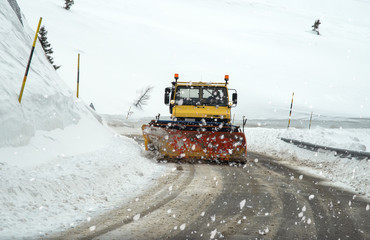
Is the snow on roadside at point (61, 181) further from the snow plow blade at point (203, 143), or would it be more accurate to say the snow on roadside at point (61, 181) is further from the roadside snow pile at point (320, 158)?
the roadside snow pile at point (320, 158)

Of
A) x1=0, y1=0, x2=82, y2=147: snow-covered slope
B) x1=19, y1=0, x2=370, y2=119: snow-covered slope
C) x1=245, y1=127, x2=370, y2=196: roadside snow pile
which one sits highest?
x1=19, y1=0, x2=370, y2=119: snow-covered slope

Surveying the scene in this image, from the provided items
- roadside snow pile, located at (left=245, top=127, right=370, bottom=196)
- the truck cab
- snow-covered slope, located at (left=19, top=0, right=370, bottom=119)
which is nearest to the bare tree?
snow-covered slope, located at (left=19, top=0, right=370, bottom=119)

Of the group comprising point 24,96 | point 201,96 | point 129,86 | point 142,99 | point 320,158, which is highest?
point 129,86

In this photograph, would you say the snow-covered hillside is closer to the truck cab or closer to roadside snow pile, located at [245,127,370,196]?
roadside snow pile, located at [245,127,370,196]

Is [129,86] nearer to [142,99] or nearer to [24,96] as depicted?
[142,99]

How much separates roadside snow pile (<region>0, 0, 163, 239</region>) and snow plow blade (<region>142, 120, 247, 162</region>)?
0.86 meters

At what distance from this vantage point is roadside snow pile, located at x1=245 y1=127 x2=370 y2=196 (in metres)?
7.60

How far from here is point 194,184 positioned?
681cm

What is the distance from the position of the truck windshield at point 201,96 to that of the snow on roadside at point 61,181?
3.16m

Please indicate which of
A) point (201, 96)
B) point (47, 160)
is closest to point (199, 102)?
point (201, 96)

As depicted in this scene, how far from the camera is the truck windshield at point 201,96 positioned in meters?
10.9

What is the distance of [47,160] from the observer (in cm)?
595

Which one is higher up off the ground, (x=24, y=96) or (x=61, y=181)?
(x=24, y=96)

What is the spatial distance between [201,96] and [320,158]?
376 cm
